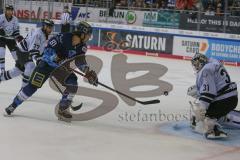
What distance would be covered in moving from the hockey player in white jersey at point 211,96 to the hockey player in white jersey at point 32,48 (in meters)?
2.20

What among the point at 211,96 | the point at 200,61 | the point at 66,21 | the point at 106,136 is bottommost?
the point at 106,136

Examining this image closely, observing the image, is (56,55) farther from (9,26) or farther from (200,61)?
(9,26)

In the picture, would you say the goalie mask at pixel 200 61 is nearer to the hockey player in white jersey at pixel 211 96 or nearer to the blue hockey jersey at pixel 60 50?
the hockey player in white jersey at pixel 211 96

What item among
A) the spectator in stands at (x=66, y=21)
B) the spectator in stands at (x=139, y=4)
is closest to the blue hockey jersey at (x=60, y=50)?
the spectator in stands at (x=66, y=21)

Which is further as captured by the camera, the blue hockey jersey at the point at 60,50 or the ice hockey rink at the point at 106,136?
the blue hockey jersey at the point at 60,50

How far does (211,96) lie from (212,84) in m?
0.13

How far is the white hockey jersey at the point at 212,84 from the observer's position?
5578mm

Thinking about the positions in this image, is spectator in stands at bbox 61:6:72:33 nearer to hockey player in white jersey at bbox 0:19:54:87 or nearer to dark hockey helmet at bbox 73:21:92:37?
hockey player in white jersey at bbox 0:19:54:87

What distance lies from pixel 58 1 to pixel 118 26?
302cm

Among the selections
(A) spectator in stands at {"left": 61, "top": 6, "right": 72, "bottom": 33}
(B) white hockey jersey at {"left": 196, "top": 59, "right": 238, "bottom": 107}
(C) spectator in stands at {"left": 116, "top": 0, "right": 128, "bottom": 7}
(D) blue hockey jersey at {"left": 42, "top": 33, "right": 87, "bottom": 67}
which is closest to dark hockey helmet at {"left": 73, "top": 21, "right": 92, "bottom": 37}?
(D) blue hockey jersey at {"left": 42, "top": 33, "right": 87, "bottom": 67}

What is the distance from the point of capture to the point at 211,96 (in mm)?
5582

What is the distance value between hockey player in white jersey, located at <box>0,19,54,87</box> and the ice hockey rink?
1.32 feet

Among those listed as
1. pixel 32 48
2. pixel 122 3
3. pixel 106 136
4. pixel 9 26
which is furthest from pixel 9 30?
pixel 122 3

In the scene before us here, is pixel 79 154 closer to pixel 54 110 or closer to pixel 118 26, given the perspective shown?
pixel 54 110
